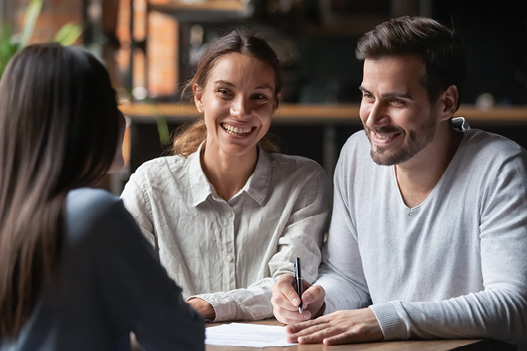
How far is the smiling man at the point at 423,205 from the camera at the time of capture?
5.38 feet

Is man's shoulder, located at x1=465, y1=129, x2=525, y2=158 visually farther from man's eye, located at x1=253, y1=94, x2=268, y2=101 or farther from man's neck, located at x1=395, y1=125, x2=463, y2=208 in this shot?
man's eye, located at x1=253, y1=94, x2=268, y2=101

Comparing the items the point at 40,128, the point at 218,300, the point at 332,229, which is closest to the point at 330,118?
the point at 332,229

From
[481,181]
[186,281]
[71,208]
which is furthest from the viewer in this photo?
[186,281]

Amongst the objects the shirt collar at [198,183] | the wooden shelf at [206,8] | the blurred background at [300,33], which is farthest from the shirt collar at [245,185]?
the wooden shelf at [206,8]

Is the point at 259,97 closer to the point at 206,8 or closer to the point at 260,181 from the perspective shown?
the point at 260,181

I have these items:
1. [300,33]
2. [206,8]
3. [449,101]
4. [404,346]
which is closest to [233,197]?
[449,101]

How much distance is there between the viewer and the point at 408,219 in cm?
181

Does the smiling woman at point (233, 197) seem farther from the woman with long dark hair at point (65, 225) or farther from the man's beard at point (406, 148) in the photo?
the woman with long dark hair at point (65, 225)

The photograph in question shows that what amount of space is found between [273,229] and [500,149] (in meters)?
0.56

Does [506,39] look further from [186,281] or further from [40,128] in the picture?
[40,128]

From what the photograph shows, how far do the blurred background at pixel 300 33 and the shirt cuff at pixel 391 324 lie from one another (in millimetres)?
3238

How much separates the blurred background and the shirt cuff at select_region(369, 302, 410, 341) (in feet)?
10.6

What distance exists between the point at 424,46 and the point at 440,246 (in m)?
0.43

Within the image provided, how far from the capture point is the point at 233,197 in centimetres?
199
